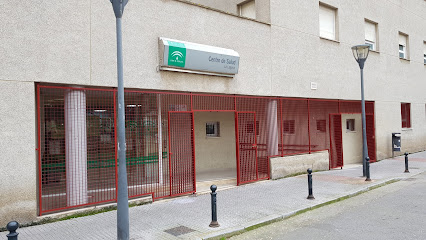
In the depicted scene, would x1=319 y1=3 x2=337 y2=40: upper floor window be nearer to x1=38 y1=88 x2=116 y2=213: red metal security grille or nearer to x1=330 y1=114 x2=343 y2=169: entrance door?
x1=330 y1=114 x2=343 y2=169: entrance door

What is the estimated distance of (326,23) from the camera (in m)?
14.5

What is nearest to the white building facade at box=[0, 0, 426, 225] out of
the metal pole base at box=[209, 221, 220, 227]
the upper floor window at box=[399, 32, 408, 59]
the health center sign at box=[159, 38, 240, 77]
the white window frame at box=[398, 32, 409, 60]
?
the health center sign at box=[159, 38, 240, 77]

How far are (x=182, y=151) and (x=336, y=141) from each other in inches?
321

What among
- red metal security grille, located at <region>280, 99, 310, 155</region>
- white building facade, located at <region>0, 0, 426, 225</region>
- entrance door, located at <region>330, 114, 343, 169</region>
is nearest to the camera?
white building facade, located at <region>0, 0, 426, 225</region>

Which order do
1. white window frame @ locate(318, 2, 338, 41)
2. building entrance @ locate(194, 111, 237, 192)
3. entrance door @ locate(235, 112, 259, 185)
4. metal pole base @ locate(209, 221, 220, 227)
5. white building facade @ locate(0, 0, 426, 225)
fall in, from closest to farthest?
1. metal pole base @ locate(209, 221, 220, 227)
2. white building facade @ locate(0, 0, 426, 225)
3. entrance door @ locate(235, 112, 259, 185)
4. building entrance @ locate(194, 111, 237, 192)
5. white window frame @ locate(318, 2, 338, 41)

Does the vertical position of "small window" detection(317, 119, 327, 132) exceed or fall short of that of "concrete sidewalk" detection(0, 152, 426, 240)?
it exceeds it

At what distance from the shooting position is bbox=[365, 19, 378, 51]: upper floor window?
16656 millimetres

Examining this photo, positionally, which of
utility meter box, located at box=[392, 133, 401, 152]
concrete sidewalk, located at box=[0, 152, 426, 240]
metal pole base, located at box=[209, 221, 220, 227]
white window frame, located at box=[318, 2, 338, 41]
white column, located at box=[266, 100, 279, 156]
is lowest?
concrete sidewalk, located at box=[0, 152, 426, 240]

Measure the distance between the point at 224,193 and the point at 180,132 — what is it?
7.03 feet

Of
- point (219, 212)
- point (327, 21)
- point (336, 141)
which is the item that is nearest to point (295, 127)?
point (336, 141)

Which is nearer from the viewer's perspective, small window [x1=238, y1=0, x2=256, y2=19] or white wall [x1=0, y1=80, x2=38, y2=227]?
white wall [x1=0, y1=80, x2=38, y2=227]

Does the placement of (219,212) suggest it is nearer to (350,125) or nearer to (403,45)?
(350,125)

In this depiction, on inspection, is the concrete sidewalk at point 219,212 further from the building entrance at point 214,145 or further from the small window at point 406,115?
the small window at point 406,115

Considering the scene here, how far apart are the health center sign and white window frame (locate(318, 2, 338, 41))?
5.76m
